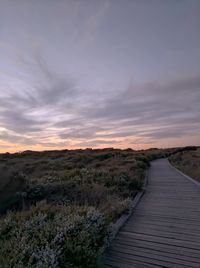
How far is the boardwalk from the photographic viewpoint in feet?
14.6

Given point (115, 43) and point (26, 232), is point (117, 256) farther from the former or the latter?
point (115, 43)

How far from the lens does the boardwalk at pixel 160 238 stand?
4.44 metres

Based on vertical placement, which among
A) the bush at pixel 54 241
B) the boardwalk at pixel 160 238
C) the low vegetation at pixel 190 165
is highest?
the low vegetation at pixel 190 165

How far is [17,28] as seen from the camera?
420 inches

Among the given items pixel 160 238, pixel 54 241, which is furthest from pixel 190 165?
pixel 54 241

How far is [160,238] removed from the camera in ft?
17.8

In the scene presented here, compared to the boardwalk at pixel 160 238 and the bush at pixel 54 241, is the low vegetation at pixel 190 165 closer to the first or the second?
the boardwalk at pixel 160 238

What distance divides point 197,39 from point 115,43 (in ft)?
14.0

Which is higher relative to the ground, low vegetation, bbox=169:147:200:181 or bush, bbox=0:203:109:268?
low vegetation, bbox=169:147:200:181

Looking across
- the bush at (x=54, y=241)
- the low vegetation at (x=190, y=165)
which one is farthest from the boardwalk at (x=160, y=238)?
the low vegetation at (x=190, y=165)

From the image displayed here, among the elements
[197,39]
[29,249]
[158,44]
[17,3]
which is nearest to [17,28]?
[17,3]

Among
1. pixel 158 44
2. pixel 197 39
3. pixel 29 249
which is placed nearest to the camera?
pixel 29 249

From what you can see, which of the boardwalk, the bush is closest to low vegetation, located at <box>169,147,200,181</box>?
the boardwalk

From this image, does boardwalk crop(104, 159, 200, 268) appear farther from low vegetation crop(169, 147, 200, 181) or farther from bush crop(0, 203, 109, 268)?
low vegetation crop(169, 147, 200, 181)
